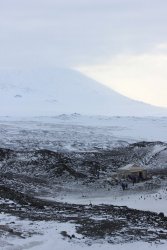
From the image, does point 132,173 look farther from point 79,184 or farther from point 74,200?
point 74,200

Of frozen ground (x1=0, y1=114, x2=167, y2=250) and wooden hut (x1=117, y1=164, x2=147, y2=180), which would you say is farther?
wooden hut (x1=117, y1=164, x2=147, y2=180)

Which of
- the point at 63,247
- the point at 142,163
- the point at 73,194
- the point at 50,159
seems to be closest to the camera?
the point at 63,247

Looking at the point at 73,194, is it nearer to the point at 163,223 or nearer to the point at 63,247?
the point at 163,223

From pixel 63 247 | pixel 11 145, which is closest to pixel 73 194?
pixel 63 247

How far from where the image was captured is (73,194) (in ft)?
119

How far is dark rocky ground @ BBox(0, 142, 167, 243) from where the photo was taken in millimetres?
22139

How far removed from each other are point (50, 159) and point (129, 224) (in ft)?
78.7

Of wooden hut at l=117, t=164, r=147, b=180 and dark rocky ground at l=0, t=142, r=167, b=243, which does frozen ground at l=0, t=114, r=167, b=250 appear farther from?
wooden hut at l=117, t=164, r=147, b=180

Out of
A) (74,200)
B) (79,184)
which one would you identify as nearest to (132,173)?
(79,184)

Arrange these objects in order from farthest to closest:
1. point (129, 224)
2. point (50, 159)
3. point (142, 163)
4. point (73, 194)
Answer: point (142, 163) < point (50, 159) < point (73, 194) < point (129, 224)

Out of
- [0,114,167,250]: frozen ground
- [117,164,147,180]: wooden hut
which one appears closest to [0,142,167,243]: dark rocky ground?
[0,114,167,250]: frozen ground

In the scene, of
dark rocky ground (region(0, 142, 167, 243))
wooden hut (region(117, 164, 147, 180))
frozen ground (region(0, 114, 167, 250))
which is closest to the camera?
frozen ground (region(0, 114, 167, 250))

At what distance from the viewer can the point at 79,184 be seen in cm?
3941

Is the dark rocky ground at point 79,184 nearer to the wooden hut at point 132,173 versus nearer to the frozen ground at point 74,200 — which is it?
the frozen ground at point 74,200
